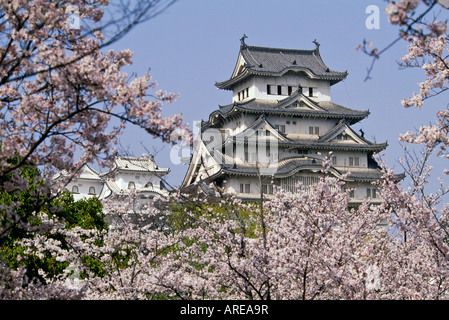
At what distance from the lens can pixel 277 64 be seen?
197 ft

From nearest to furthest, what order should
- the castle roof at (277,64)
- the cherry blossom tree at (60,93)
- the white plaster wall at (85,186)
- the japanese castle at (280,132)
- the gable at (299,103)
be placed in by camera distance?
1. the cherry blossom tree at (60,93)
2. the japanese castle at (280,132)
3. the gable at (299,103)
4. the castle roof at (277,64)
5. the white plaster wall at (85,186)

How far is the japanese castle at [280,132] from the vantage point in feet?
175

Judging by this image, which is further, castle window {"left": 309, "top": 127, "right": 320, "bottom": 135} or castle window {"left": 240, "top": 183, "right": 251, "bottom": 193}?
castle window {"left": 309, "top": 127, "right": 320, "bottom": 135}

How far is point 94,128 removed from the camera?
9117mm

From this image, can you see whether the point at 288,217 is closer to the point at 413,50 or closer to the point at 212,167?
the point at 413,50

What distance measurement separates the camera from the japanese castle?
53406 mm

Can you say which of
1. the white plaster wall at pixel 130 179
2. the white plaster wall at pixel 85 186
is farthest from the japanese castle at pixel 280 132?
the white plaster wall at pixel 85 186

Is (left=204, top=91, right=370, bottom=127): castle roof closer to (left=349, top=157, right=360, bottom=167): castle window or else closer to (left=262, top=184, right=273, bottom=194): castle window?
(left=349, top=157, right=360, bottom=167): castle window

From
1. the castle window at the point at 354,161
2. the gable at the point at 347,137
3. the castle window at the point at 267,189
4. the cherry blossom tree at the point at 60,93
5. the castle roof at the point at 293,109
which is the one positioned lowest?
the cherry blossom tree at the point at 60,93

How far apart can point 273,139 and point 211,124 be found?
7284 mm

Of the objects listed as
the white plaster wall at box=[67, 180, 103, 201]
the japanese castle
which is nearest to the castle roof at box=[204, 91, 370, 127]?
the japanese castle

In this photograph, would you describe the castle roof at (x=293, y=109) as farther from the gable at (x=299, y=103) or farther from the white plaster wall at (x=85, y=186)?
the white plaster wall at (x=85, y=186)

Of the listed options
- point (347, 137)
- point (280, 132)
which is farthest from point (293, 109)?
point (347, 137)

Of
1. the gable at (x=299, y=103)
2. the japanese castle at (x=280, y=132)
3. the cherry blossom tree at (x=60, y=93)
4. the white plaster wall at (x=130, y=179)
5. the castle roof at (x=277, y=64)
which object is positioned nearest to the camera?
the cherry blossom tree at (x=60, y=93)
